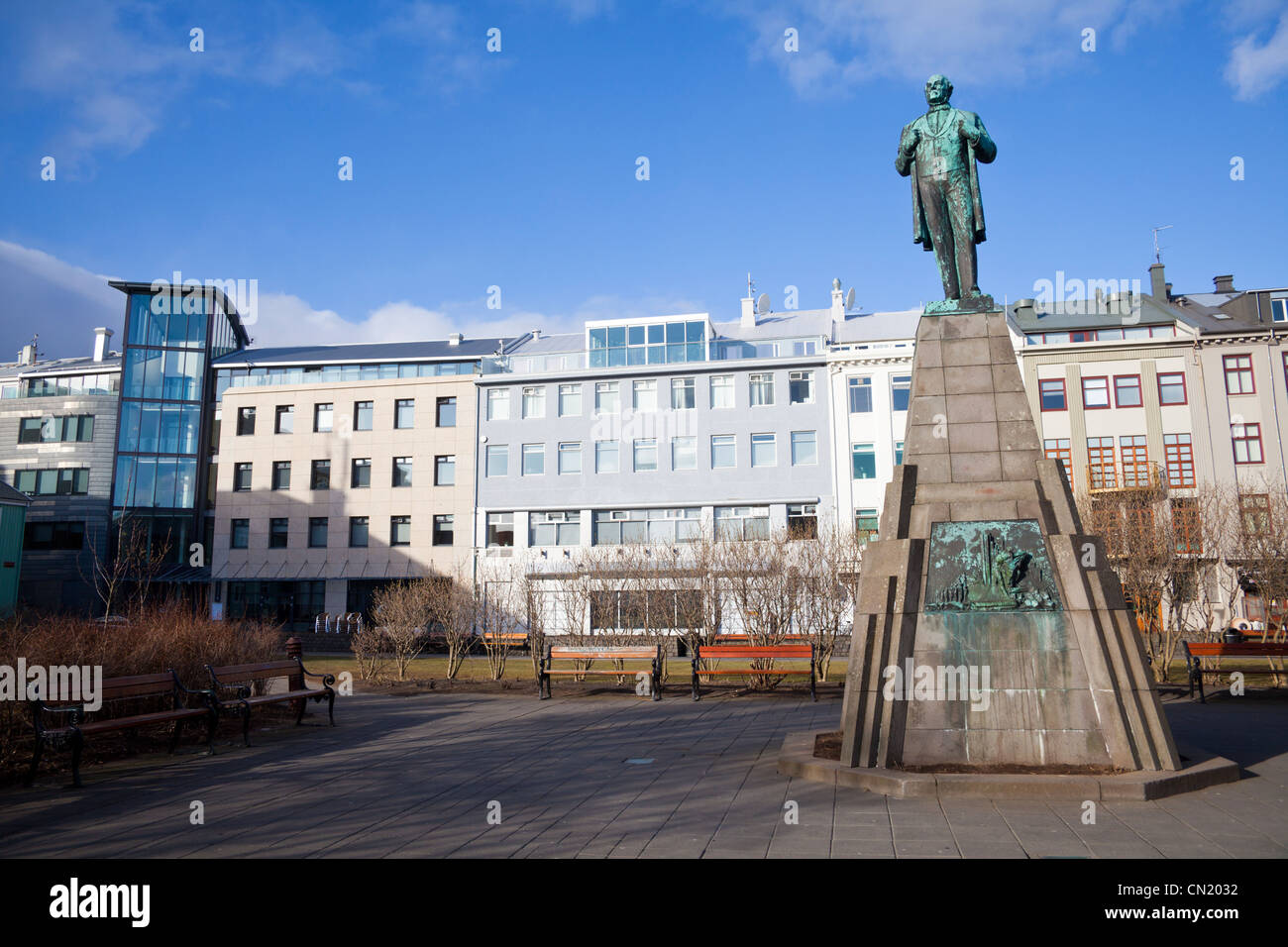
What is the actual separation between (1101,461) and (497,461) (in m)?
28.6

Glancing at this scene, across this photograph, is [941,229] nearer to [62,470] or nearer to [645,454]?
[645,454]

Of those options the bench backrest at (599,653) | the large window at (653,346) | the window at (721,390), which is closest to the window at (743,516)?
the window at (721,390)

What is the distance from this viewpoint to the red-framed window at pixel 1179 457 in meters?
38.1

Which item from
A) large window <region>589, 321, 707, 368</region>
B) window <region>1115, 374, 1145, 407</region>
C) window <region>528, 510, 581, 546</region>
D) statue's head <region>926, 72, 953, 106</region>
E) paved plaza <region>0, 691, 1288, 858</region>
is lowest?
paved plaza <region>0, 691, 1288, 858</region>

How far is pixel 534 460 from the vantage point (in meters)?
44.7

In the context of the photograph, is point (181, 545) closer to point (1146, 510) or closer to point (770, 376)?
point (770, 376)

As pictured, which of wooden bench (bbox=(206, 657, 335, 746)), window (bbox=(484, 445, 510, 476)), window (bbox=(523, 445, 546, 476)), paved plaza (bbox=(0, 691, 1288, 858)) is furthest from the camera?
window (bbox=(484, 445, 510, 476))

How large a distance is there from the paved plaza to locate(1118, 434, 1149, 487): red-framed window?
29.1 metres

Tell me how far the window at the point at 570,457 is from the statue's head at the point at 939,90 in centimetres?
3445

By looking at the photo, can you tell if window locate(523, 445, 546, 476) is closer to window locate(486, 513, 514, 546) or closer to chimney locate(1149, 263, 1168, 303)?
window locate(486, 513, 514, 546)

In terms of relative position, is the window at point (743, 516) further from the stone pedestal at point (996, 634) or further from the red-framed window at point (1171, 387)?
the stone pedestal at point (996, 634)

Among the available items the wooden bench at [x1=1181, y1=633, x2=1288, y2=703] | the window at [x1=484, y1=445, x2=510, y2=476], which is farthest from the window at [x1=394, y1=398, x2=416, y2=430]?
the wooden bench at [x1=1181, y1=633, x2=1288, y2=703]

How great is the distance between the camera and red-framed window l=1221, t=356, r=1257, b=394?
127 feet
